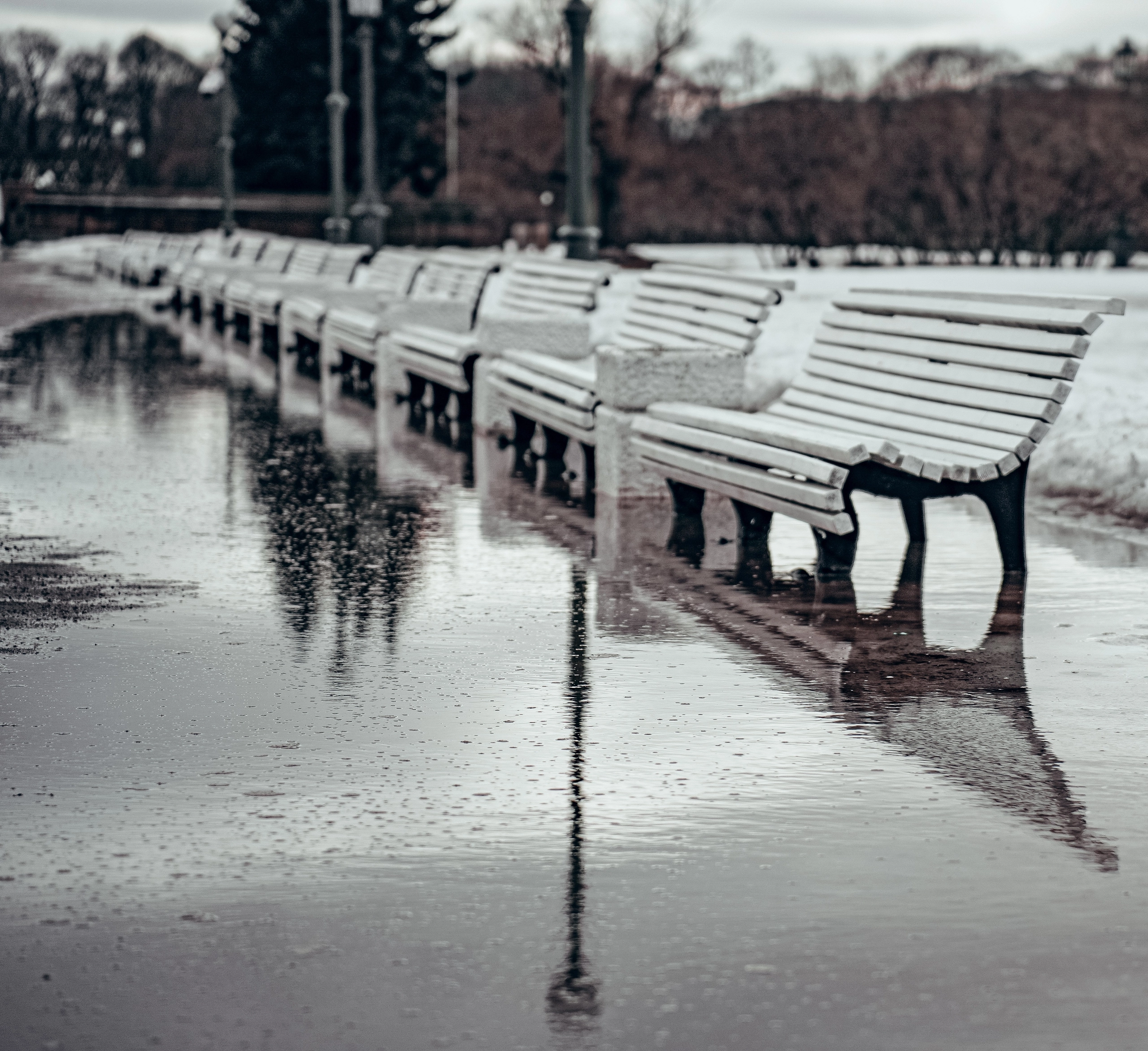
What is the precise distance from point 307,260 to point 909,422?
17.3 m

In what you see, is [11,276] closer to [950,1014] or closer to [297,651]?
[297,651]

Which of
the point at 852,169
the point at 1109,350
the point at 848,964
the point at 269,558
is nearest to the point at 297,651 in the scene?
the point at 269,558

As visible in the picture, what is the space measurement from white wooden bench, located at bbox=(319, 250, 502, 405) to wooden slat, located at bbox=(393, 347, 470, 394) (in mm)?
524

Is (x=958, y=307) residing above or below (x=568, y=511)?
above

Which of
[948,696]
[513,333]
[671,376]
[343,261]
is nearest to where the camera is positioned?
[948,696]

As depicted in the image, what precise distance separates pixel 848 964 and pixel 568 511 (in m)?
6.27

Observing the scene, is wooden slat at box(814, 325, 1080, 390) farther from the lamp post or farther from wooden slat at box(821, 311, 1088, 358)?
the lamp post

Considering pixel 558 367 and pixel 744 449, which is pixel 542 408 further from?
pixel 744 449

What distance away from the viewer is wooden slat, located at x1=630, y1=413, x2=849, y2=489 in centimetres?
753

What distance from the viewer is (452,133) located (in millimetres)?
84875

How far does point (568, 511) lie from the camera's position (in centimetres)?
998

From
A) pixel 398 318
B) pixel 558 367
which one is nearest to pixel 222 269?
pixel 398 318

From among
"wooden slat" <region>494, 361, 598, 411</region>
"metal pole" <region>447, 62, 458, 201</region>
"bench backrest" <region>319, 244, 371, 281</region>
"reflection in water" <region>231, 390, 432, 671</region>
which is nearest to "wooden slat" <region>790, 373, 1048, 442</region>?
"wooden slat" <region>494, 361, 598, 411</region>

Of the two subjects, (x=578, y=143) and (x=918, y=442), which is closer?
(x=918, y=442)
